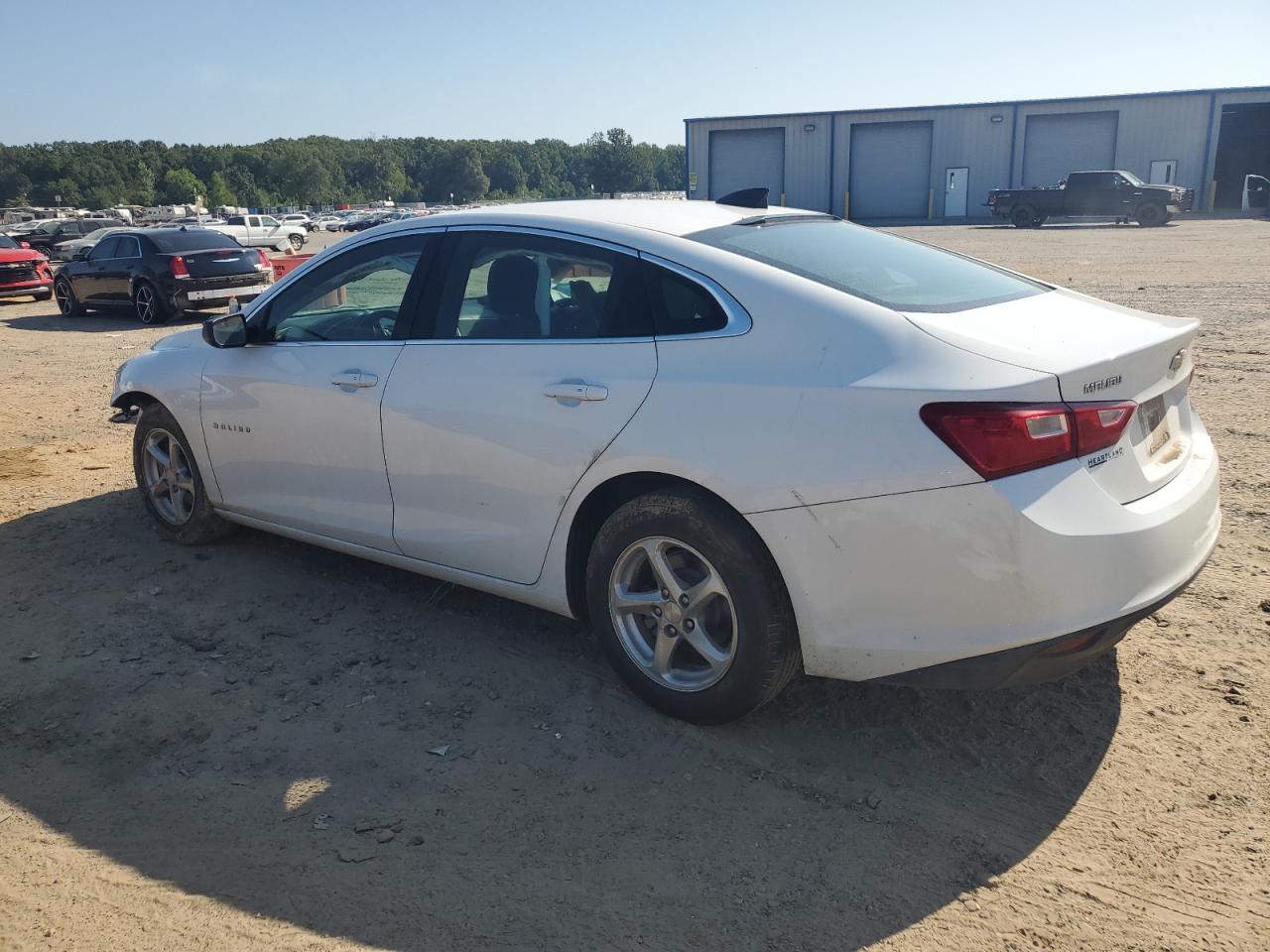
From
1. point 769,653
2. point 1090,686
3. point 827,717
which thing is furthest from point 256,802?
point 1090,686

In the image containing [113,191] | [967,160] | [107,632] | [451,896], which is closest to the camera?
[451,896]

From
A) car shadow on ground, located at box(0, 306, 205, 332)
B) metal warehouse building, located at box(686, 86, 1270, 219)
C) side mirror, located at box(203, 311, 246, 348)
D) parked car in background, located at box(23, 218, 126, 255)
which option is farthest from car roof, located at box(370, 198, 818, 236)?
metal warehouse building, located at box(686, 86, 1270, 219)

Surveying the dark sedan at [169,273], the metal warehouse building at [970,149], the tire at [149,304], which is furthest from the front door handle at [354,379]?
the metal warehouse building at [970,149]

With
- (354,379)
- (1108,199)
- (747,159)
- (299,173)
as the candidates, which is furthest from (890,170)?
(299,173)

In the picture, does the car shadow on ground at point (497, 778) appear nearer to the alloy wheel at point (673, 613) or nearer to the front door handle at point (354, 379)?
the alloy wheel at point (673, 613)

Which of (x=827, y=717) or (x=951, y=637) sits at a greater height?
(x=951, y=637)

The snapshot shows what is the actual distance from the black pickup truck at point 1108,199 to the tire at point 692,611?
3888 centimetres

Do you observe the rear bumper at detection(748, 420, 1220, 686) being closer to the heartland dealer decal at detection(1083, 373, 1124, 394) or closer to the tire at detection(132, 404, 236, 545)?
the heartland dealer decal at detection(1083, 373, 1124, 394)

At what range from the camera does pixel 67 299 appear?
60.3 ft

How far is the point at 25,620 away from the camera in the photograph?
14.7 feet

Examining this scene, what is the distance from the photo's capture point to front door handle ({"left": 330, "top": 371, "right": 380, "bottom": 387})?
13.4 feet

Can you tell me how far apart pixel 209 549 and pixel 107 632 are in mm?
996

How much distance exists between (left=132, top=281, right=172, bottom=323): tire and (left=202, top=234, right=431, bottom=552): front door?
42.9 ft

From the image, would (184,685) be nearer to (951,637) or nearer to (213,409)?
(213,409)
